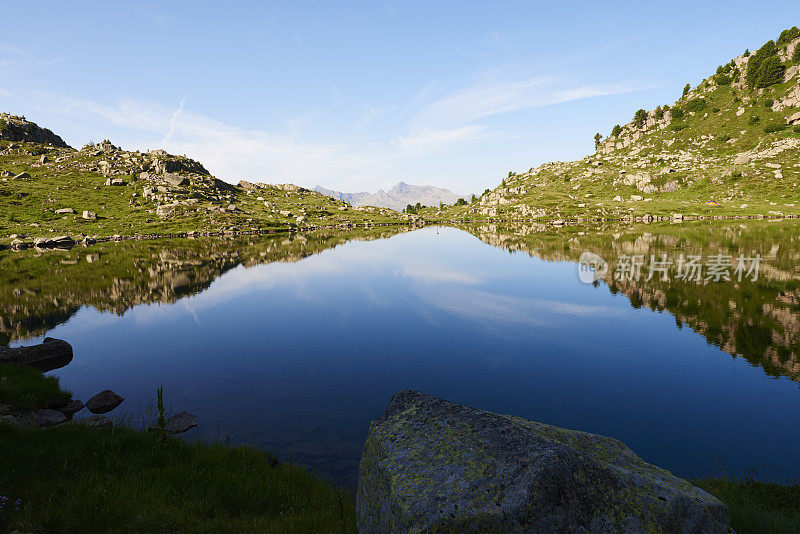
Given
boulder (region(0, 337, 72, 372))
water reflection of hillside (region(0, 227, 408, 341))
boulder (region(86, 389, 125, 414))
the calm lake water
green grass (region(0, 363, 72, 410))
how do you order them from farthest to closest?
1. water reflection of hillside (region(0, 227, 408, 341))
2. boulder (region(0, 337, 72, 372))
3. boulder (region(86, 389, 125, 414))
4. green grass (region(0, 363, 72, 410))
5. the calm lake water

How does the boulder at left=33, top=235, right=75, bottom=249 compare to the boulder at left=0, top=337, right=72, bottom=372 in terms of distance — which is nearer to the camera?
the boulder at left=0, top=337, right=72, bottom=372

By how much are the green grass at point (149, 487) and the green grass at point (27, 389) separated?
8.65 meters

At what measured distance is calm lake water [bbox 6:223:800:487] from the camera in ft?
63.7

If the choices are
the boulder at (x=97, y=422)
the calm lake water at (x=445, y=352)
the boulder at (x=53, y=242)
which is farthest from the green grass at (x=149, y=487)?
the boulder at (x=53, y=242)

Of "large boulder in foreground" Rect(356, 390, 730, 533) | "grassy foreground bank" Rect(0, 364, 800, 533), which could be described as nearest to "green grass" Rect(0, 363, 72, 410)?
"grassy foreground bank" Rect(0, 364, 800, 533)

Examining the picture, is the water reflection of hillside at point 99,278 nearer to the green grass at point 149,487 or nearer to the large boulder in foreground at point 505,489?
the green grass at point 149,487

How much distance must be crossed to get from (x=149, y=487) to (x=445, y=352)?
22.4 meters

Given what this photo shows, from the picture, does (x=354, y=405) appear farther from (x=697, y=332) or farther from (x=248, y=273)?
(x=248, y=273)

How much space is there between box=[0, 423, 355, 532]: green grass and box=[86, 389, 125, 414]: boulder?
7863 millimetres

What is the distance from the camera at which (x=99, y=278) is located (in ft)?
214

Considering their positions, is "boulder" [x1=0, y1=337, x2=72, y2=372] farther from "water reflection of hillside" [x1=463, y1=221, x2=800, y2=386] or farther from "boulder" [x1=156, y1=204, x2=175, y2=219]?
"boulder" [x1=156, y1=204, x2=175, y2=219]

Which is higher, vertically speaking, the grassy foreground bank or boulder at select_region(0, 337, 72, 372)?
the grassy foreground bank

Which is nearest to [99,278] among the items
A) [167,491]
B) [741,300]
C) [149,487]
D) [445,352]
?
[445,352]

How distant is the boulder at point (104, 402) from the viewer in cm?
2245
